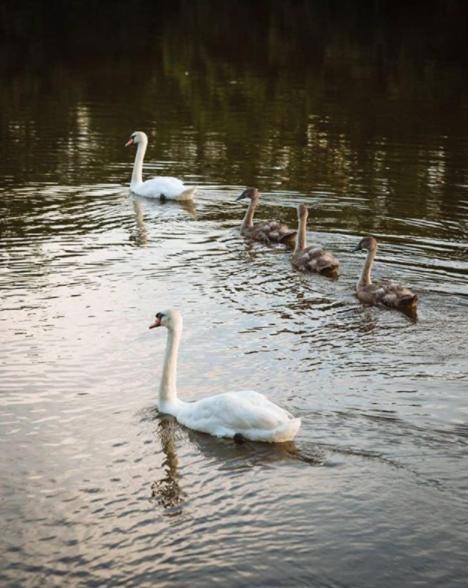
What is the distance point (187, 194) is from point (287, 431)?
12482mm

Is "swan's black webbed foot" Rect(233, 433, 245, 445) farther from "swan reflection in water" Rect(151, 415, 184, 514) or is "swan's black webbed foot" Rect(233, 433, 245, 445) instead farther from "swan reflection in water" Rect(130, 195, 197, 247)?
"swan reflection in water" Rect(130, 195, 197, 247)

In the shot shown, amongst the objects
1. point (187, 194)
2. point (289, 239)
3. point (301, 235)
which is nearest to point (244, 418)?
point (301, 235)

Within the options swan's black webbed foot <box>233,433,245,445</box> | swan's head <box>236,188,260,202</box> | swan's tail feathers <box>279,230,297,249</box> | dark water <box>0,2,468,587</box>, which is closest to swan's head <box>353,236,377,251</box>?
dark water <box>0,2,468,587</box>

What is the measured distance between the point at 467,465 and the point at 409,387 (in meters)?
2.29

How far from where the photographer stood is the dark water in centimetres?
1045

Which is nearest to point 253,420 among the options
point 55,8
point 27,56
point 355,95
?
point 355,95

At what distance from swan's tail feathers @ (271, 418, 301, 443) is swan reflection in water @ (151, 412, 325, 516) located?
11 cm

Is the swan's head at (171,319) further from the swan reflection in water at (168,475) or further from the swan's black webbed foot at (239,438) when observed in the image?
the swan's black webbed foot at (239,438)

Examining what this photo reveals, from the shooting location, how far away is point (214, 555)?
10195mm

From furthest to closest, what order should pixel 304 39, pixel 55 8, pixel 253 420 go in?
pixel 55 8
pixel 304 39
pixel 253 420

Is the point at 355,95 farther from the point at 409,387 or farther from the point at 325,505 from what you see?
the point at 325,505

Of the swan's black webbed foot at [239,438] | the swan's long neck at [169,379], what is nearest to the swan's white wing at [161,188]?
the swan's long neck at [169,379]

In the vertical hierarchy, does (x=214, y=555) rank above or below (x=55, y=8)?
below

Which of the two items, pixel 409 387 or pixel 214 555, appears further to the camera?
pixel 409 387
